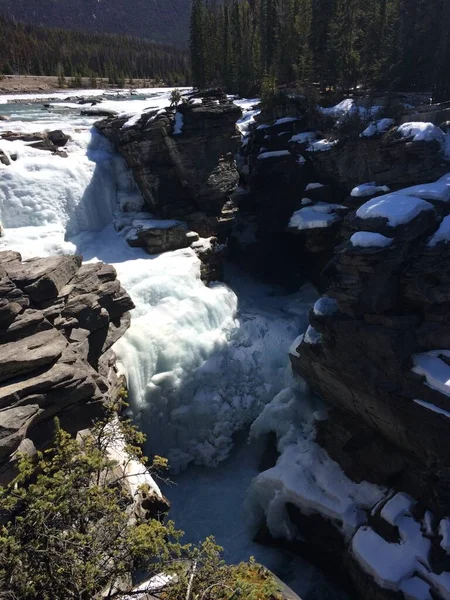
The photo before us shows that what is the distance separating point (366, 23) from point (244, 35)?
23.3 m

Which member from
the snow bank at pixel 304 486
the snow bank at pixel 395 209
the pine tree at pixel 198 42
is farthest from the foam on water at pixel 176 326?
the pine tree at pixel 198 42

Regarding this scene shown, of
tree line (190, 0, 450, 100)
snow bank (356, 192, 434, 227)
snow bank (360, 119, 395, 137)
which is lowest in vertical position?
snow bank (356, 192, 434, 227)

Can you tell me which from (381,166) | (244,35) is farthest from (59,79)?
(381,166)

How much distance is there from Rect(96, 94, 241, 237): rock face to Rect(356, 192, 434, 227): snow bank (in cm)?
1163

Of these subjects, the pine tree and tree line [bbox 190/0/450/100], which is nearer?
tree line [bbox 190/0/450/100]

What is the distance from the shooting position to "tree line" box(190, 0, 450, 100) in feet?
88.2

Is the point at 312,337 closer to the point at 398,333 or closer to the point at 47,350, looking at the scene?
the point at 398,333

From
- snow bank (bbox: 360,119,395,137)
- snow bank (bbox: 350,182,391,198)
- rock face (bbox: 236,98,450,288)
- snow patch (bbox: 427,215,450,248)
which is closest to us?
snow patch (bbox: 427,215,450,248)

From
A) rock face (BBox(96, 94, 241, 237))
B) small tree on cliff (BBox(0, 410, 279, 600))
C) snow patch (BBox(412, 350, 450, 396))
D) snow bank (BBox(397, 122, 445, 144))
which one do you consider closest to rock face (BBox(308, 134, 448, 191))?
snow bank (BBox(397, 122, 445, 144))

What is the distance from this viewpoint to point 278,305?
81.8ft

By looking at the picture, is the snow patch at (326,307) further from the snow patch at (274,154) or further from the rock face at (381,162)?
the snow patch at (274,154)

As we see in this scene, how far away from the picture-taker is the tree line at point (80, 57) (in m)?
82.1

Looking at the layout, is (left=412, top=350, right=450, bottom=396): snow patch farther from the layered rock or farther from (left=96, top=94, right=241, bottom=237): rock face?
(left=96, top=94, right=241, bottom=237): rock face

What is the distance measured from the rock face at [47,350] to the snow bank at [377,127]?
48.6 feet
